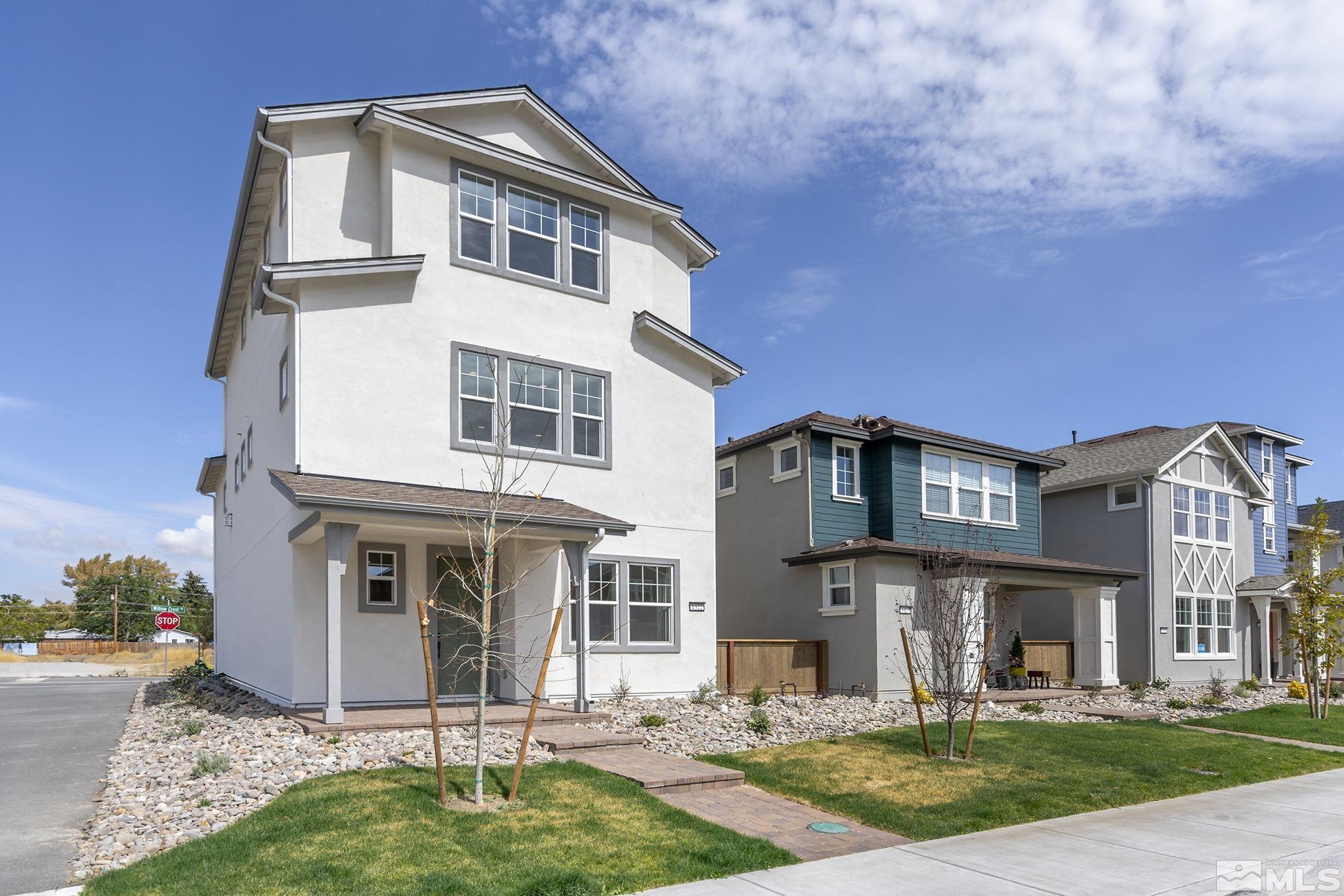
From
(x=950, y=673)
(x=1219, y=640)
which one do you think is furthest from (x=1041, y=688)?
(x=950, y=673)

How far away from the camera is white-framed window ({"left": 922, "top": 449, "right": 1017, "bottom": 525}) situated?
894 inches

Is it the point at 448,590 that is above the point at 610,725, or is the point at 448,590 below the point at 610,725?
above

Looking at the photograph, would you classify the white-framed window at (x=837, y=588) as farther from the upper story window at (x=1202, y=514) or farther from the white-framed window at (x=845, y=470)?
the upper story window at (x=1202, y=514)

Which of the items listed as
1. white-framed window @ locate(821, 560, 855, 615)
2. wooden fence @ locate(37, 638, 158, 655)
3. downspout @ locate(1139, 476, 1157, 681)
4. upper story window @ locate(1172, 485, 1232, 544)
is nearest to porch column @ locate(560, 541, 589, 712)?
white-framed window @ locate(821, 560, 855, 615)

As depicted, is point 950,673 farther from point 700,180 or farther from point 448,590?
point 700,180

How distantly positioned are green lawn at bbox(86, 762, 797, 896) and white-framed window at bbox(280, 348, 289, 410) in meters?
7.24

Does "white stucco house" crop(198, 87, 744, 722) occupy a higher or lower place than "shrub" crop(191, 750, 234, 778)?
higher

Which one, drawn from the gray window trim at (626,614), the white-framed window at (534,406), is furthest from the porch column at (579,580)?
the white-framed window at (534,406)

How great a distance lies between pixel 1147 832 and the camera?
9.02 metres

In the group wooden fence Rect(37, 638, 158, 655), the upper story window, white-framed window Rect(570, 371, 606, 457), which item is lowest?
wooden fence Rect(37, 638, 158, 655)

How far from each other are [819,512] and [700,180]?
7.63 metres

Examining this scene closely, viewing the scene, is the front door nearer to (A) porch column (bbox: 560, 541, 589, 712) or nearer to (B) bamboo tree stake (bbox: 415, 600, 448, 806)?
(A) porch column (bbox: 560, 541, 589, 712)

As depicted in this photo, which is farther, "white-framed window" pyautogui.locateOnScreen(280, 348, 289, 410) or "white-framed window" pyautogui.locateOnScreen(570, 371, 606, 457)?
"white-framed window" pyautogui.locateOnScreen(570, 371, 606, 457)

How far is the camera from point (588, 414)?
16.9 m
